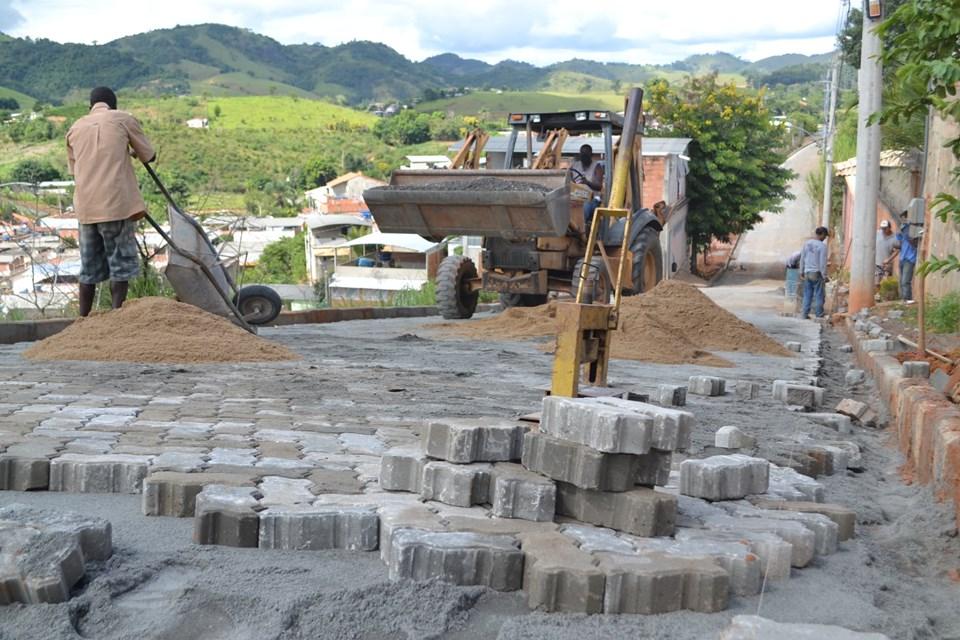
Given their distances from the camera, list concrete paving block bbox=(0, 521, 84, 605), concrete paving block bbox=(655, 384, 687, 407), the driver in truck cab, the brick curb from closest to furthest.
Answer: concrete paving block bbox=(0, 521, 84, 605)
the brick curb
concrete paving block bbox=(655, 384, 687, 407)
the driver in truck cab

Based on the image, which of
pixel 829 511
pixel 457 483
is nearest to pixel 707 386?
pixel 829 511

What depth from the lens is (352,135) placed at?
328 feet

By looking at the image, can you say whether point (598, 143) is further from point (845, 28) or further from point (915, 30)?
point (915, 30)

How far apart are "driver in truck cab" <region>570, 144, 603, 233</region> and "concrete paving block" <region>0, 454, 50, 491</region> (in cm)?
853

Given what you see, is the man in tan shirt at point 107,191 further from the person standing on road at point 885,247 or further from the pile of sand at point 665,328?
the person standing on road at point 885,247

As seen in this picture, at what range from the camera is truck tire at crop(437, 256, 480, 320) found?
12.4 meters

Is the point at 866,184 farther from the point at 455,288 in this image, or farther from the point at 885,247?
the point at 455,288

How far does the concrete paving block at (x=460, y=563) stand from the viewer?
115 inches

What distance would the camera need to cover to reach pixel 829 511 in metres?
3.63

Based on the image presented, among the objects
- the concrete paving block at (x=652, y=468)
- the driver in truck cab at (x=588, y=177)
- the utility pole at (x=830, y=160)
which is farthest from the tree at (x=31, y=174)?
the utility pole at (x=830, y=160)

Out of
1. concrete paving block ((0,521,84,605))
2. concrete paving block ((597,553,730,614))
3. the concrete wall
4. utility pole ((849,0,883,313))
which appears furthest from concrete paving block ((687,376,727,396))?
utility pole ((849,0,883,313))

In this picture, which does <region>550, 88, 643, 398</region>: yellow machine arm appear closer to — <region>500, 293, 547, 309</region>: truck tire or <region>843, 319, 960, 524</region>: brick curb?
<region>843, 319, 960, 524</region>: brick curb

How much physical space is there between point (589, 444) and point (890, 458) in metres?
3.08

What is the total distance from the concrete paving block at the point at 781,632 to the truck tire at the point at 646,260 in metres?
9.70
